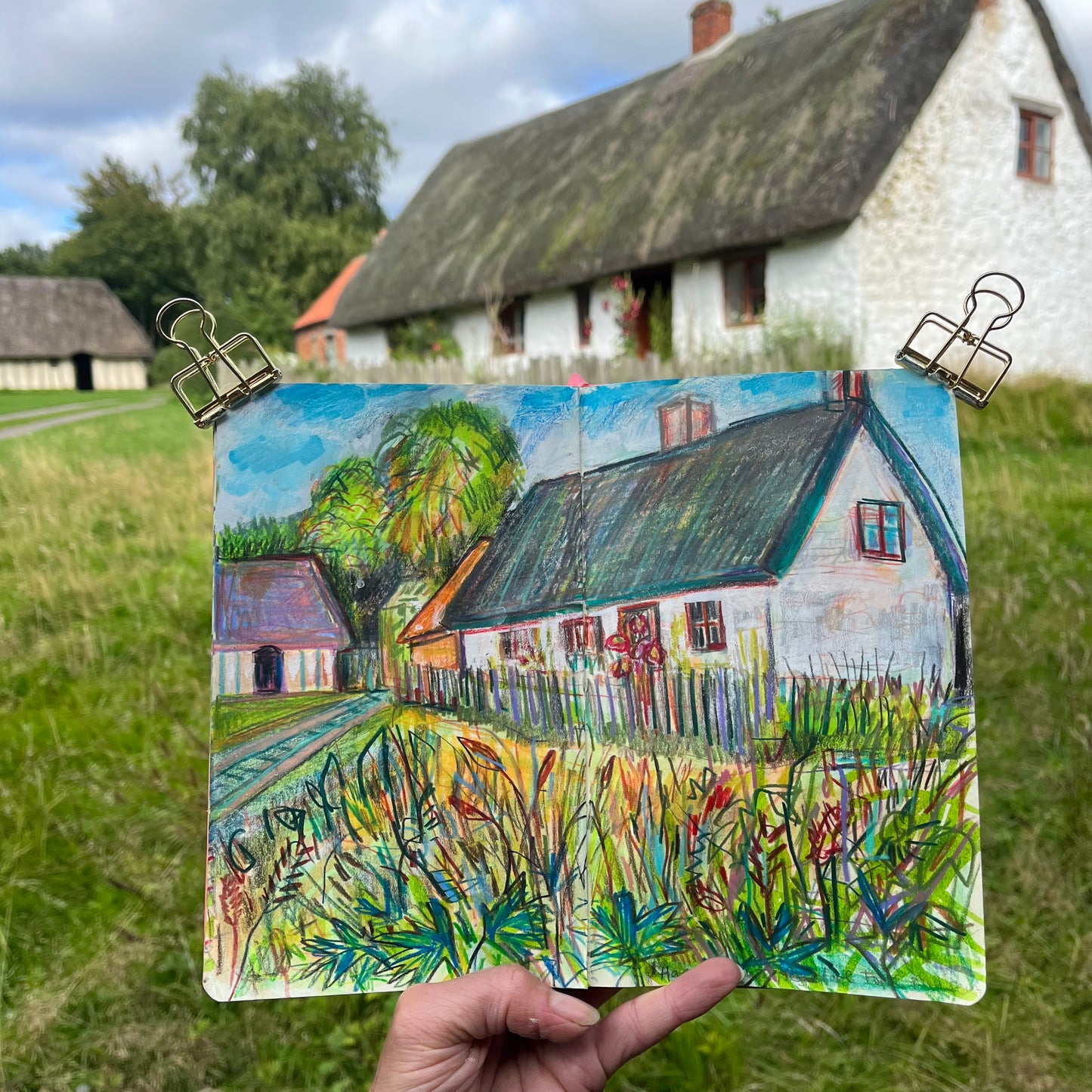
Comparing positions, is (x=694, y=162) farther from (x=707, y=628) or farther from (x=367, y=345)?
(x=707, y=628)

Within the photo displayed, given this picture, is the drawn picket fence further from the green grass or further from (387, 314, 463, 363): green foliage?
(387, 314, 463, 363): green foliage

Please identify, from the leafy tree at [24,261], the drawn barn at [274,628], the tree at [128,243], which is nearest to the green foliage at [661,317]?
the drawn barn at [274,628]

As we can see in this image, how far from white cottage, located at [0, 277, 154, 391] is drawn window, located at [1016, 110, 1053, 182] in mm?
28736

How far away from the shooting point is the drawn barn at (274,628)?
1.33 meters

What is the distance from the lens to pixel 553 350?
13.2 metres

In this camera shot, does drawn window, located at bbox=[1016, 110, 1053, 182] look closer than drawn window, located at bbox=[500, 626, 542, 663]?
No

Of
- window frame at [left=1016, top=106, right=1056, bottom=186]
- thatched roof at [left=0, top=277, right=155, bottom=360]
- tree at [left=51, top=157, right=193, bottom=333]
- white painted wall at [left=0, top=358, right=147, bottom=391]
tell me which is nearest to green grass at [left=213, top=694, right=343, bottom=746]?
window frame at [left=1016, top=106, right=1056, bottom=186]

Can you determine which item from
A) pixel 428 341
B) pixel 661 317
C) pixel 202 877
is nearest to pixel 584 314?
pixel 661 317

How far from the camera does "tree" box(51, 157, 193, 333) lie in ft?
121

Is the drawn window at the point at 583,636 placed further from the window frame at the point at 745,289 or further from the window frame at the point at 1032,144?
the window frame at the point at 1032,144

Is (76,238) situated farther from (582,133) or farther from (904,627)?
(904,627)

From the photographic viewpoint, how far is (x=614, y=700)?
4.38ft

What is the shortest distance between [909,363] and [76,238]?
152 ft

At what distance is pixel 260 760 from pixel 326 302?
30.0 meters
